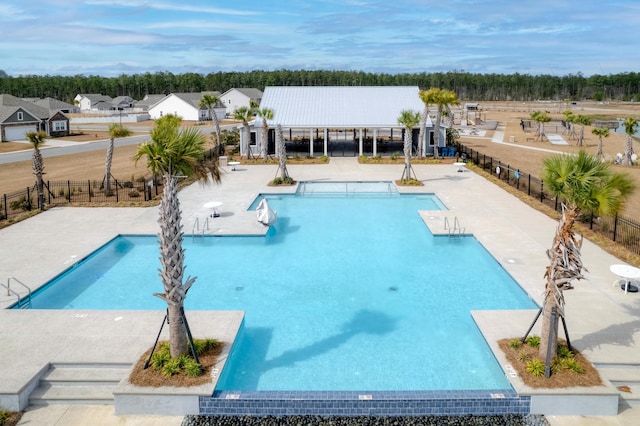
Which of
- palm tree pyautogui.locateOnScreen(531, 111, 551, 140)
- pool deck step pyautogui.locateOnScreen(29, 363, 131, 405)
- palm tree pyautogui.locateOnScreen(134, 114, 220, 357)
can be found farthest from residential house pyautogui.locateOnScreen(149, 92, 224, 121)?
palm tree pyautogui.locateOnScreen(134, 114, 220, 357)

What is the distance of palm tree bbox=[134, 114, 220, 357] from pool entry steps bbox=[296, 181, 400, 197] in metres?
18.7

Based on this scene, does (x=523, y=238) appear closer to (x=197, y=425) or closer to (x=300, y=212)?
(x=300, y=212)

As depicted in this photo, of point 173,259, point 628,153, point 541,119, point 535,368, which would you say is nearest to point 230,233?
point 173,259

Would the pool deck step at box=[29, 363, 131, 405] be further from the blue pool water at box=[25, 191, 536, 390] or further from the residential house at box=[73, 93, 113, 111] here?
the residential house at box=[73, 93, 113, 111]

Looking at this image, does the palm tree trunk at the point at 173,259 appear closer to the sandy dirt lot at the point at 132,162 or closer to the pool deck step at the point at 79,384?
the pool deck step at the point at 79,384

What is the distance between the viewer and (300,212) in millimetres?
24719

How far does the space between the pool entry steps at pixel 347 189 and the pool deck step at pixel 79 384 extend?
736 inches

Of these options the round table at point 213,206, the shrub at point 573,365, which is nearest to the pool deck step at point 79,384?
the shrub at point 573,365

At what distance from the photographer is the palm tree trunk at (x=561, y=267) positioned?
30.9 feet

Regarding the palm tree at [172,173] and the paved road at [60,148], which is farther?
the paved road at [60,148]

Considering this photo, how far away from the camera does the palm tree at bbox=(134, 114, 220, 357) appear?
9352mm

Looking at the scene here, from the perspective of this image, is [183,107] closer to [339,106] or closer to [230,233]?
[339,106]

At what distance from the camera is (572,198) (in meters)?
9.42

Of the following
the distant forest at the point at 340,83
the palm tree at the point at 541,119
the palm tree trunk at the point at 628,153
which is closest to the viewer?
the palm tree trunk at the point at 628,153
